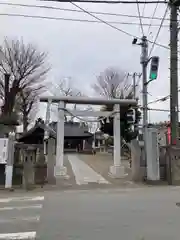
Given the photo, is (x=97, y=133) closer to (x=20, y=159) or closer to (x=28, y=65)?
(x=28, y=65)

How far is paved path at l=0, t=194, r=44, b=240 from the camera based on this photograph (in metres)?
7.47

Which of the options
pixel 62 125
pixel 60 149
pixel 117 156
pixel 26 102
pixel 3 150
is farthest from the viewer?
pixel 26 102

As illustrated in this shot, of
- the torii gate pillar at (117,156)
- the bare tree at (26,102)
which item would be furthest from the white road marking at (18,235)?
the bare tree at (26,102)

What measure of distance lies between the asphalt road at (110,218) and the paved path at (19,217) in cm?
22

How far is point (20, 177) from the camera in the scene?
54.2ft

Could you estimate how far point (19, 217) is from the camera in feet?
30.3

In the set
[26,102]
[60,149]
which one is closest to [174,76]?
[60,149]

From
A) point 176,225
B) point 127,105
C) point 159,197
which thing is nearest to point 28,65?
point 127,105

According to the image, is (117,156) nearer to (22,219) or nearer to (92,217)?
(92,217)

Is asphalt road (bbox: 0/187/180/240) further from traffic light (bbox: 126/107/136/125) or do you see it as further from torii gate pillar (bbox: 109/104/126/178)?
traffic light (bbox: 126/107/136/125)

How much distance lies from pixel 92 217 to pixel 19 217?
1.82 metres

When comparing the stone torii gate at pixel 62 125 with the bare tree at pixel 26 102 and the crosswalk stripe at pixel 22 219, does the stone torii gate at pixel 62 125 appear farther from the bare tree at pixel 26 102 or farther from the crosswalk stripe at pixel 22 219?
the bare tree at pixel 26 102

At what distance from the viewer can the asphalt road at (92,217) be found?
731 centimetres

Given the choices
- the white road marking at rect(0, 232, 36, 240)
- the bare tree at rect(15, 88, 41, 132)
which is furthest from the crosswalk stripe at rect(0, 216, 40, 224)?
the bare tree at rect(15, 88, 41, 132)
